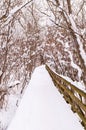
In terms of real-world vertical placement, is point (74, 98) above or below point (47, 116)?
above

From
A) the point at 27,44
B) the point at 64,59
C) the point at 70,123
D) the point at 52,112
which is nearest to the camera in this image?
the point at 70,123

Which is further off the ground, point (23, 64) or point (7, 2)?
point (7, 2)

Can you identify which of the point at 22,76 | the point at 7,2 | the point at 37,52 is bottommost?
the point at 22,76

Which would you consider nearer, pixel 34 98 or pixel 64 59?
pixel 34 98

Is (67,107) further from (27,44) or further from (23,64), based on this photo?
(23,64)

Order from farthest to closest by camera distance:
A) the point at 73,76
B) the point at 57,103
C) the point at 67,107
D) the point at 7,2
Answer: the point at 73,76 < the point at 7,2 < the point at 57,103 < the point at 67,107

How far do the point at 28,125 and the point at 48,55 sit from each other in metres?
15.1

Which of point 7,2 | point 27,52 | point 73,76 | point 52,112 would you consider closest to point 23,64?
point 27,52

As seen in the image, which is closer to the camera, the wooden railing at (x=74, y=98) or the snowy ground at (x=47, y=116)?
the wooden railing at (x=74, y=98)

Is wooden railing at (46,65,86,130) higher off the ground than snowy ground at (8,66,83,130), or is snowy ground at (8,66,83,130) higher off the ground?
wooden railing at (46,65,86,130)

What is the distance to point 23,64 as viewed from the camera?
21.3 m

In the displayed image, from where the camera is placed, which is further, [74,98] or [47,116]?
[47,116]

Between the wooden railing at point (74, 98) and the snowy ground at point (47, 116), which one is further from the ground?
the wooden railing at point (74, 98)

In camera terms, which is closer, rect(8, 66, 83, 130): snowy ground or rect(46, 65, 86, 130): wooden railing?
rect(46, 65, 86, 130): wooden railing
